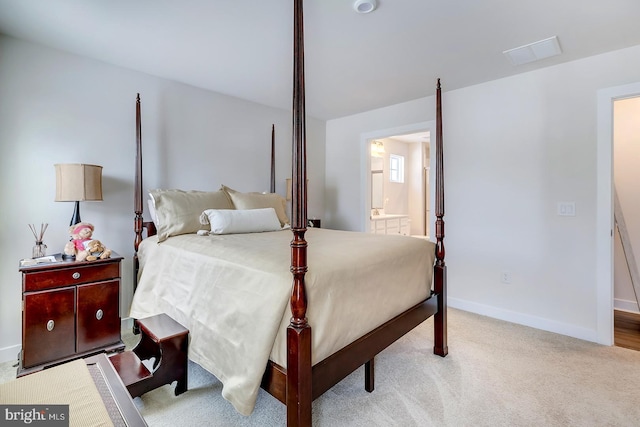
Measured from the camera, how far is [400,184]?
23.4 ft

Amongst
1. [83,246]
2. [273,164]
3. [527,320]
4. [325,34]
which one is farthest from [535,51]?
[83,246]

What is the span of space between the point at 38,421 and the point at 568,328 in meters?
3.66

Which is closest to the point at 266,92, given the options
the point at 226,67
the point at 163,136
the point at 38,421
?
the point at 226,67

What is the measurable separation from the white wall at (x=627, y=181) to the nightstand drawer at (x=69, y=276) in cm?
514

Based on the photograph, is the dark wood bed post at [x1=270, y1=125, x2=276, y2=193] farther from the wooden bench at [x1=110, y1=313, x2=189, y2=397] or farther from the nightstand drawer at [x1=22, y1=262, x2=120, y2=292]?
the wooden bench at [x1=110, y1=313, x2=189, y2=397]

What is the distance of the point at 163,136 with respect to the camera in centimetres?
312

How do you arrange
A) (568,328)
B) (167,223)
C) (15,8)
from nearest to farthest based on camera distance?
1. (15,8)
2. (167,223)
3. (568,328)

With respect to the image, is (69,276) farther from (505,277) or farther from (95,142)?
(505,277)

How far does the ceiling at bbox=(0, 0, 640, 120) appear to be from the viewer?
77.9 inches

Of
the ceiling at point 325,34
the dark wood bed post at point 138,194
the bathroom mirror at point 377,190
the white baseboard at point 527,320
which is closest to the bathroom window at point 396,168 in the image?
the bathroom mirror at point 377,190

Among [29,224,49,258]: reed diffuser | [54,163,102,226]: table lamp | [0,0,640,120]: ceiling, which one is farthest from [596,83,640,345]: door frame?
[29,224,49,258]: reed diffuser

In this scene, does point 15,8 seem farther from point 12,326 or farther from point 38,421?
point 38,421

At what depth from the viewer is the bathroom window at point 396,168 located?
6800 mm

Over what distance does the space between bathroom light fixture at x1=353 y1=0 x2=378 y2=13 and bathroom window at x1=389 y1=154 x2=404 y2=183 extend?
4883 mm
